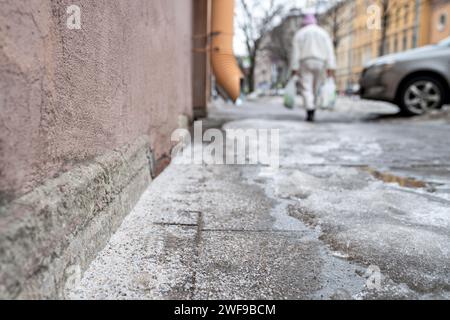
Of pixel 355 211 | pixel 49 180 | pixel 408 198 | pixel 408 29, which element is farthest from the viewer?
pixel 408 29

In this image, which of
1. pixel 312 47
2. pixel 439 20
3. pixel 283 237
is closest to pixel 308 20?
pixel 312 47

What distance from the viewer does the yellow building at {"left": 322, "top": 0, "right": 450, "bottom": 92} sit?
27.1 meters

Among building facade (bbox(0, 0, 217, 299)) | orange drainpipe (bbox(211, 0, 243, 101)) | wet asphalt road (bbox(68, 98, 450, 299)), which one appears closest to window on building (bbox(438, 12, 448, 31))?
orange drainpipe (bbox(211, 0, 243, 101))

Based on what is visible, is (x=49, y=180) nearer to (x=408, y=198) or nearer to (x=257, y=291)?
(x=257, y=291)

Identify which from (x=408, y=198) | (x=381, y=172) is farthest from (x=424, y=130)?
(x=408, y=198)

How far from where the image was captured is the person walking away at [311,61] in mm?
7430

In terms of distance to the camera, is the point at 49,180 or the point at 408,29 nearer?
the point at 49,180

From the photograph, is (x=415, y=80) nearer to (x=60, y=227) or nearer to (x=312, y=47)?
(x=312, y=47)

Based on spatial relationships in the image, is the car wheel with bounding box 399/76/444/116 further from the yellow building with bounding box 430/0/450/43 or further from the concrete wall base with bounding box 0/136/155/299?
the yellow building with bounding box 430/0/450/43

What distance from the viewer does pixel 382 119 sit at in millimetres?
8227

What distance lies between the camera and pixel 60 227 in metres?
1.26

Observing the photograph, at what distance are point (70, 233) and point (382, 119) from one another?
7.72m

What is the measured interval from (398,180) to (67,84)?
8.01ft

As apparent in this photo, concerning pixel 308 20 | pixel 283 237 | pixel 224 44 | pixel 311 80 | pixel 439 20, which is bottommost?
pixel 283 237
